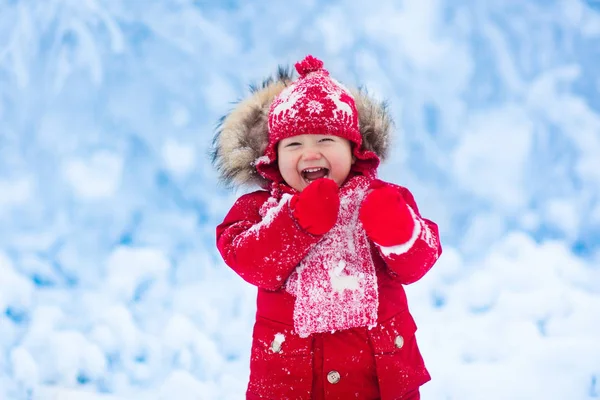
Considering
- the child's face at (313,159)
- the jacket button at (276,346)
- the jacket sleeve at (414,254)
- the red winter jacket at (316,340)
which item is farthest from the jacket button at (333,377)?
the child's face at (313,159)

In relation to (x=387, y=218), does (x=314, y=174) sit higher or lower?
higher

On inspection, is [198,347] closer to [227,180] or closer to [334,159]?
[227,180]

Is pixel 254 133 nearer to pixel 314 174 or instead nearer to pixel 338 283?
pixel 314 174

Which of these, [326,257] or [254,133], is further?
[254,133]

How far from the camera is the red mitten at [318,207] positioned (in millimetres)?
1151

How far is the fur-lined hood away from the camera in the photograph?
1.44 m

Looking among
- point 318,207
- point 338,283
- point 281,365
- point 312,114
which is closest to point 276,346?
point 281,365

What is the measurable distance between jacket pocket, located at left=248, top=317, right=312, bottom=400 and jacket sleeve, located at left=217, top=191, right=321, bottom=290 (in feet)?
0.31

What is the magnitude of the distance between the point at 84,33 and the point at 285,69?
3.48ft

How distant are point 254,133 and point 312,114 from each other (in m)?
0.20

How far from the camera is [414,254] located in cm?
119

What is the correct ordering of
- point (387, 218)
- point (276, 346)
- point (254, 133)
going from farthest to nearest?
1. point (254, 133)
2. point (276, 346)
3. point (387, 218)

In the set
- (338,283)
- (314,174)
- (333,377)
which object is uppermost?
(314,174)

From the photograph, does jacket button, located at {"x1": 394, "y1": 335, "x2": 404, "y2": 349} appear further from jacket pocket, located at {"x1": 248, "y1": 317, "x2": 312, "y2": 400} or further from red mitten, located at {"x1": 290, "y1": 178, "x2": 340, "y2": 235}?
red mitten, located at {"x1": 290, "y1": 178, "x2": 340, "y2": 235}
